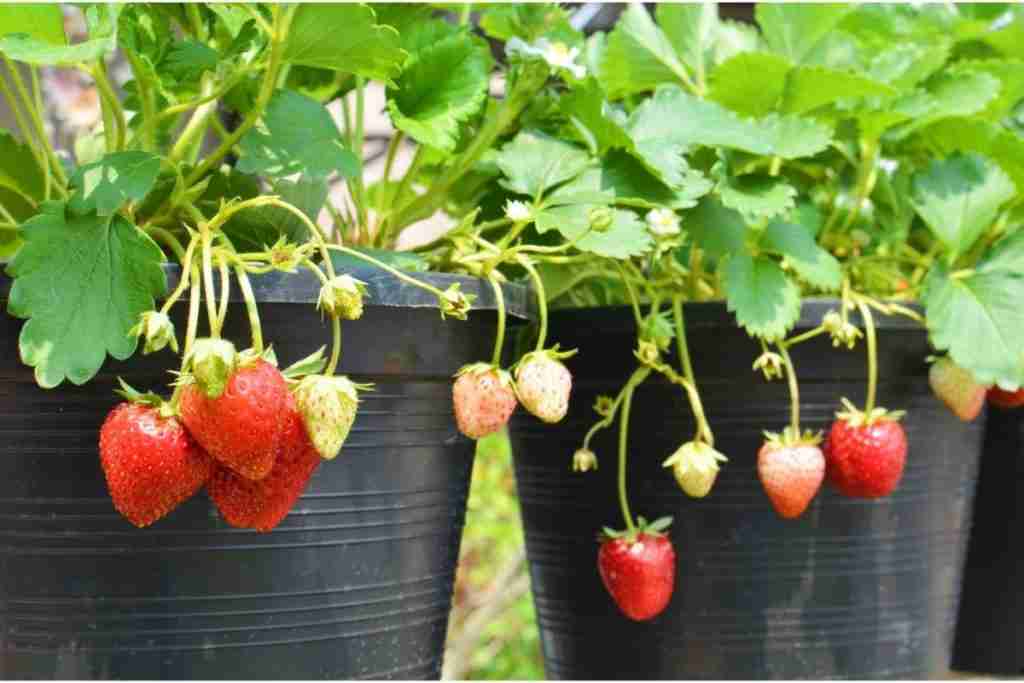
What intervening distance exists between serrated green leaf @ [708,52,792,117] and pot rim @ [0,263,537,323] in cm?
36

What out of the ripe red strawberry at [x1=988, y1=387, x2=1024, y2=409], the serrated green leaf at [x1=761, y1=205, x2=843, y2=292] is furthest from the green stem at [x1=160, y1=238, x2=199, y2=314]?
the ripe red strawberry at [x1=988, y1=387, x2=1024, y2=409]

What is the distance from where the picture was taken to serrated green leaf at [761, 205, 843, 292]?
3.81ft

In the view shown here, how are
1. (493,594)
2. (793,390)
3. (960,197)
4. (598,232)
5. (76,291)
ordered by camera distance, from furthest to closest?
(493,594)
(960,197)
(793,390)
(598,232)
(76,291)

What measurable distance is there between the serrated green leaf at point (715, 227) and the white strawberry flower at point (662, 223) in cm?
8

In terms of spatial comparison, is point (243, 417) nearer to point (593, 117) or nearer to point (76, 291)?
point (76, 291)

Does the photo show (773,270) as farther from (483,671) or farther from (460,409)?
(483,671)

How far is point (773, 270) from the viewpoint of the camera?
1.16m

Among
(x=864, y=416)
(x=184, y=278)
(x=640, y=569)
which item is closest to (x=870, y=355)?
(x=864, y=416)

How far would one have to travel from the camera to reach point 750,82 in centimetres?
122

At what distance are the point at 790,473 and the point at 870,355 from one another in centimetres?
15

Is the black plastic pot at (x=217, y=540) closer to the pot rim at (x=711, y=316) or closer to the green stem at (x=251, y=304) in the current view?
the green stem at (x=251, y=304)

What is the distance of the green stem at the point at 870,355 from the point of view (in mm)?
1146

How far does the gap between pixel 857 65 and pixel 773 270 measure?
313 mm

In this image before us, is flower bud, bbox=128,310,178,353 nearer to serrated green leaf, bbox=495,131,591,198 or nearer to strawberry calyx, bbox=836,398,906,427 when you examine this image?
serrated green leaf, bbox=495,131,591,198
